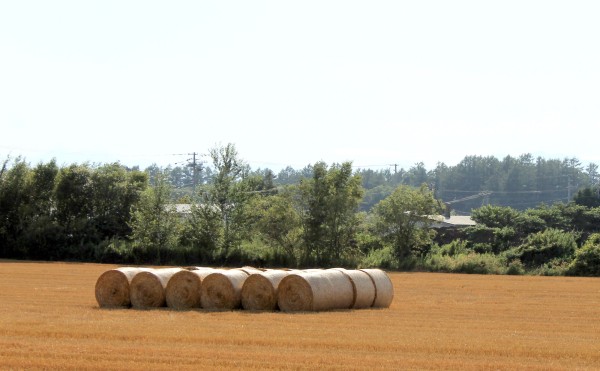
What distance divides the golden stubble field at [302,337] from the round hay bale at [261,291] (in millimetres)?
1082

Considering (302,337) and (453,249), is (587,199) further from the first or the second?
(302,337)

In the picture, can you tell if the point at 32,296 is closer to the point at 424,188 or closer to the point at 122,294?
the point at 122,294

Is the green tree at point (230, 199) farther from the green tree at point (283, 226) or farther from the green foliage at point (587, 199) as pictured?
the green foliage at point (587, 199)

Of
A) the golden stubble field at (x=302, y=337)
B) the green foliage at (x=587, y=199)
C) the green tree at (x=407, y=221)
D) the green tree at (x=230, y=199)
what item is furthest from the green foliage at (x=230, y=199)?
the green foliage at (x=587, y=199)

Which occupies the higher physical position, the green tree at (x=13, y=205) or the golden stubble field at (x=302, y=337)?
the green tree at (x=13, y=205)

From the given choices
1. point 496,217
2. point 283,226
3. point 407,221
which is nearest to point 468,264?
point 407,221

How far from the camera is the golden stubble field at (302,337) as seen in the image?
13.7 m

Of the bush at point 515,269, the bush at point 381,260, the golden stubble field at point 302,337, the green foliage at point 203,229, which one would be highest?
the green foliage at point 203,229

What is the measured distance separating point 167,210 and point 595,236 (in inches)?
1038

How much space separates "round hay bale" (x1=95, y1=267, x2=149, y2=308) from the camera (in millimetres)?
23453

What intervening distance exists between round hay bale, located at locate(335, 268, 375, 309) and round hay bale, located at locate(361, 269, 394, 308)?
0.56ft

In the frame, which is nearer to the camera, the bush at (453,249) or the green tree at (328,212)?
the green tree at (328,212)

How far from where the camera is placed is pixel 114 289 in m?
23.5

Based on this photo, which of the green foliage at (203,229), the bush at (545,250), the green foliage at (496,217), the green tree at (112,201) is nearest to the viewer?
the bush at (545,250)
